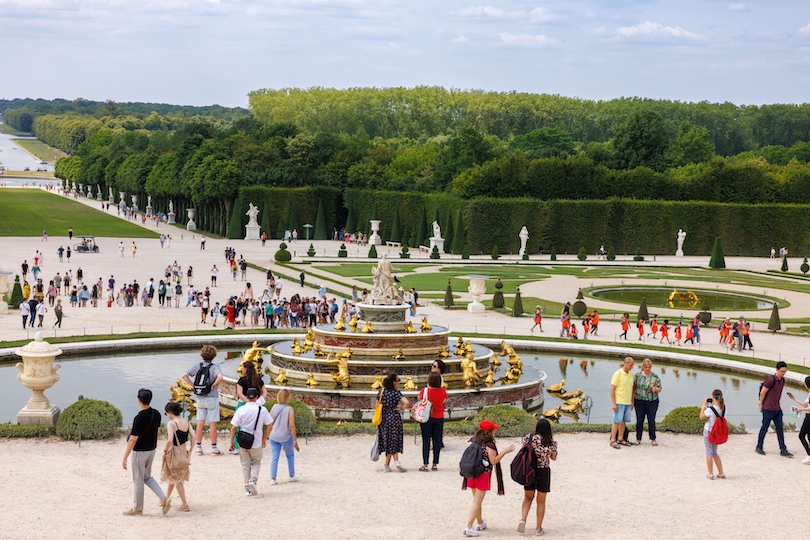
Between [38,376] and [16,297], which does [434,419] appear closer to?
[38,376]

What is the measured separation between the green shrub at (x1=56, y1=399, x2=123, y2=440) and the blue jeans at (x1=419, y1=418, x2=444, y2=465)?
5.66 m

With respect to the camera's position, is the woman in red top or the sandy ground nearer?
the sandy ground

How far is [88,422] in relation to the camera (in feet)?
61.8

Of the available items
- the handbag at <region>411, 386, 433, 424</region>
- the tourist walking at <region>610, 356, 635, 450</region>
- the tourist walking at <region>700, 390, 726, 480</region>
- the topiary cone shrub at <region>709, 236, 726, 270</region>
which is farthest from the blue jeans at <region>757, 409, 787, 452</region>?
the topiary cone shrub at <region>709, 236, 726, 270</region>

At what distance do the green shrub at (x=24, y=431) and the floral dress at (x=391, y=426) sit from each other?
20.5 ft

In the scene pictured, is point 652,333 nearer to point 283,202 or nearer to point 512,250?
point 512,250

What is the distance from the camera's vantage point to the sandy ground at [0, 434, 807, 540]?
46.0ft

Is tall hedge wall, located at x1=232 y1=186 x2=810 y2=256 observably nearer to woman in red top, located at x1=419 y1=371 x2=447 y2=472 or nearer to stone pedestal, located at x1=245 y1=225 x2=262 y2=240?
stone pedestal, located at x1=245 y1=225 x2=262 y2=240

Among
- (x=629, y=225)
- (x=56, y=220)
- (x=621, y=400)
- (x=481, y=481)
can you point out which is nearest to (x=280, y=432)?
(x=481, y=481)

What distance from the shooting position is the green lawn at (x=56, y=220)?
276 ft

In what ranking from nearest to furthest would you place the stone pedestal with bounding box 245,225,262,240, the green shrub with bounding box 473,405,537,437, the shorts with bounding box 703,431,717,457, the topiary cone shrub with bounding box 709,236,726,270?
the shorts with bounding box 703,431,717,457
the green shrub with bounding box 473,405,537,437
the topiary cone shrub with bounding box 709,236,726,270
the stone pedestal with bounding box 245,225,262,240

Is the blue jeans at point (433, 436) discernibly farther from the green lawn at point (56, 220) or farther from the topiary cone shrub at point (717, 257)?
the green lawn at point (56, 220)

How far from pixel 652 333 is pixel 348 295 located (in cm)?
1410

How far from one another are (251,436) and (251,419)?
9.3 inches
